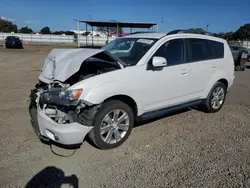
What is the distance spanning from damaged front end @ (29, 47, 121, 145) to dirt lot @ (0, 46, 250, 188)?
389 mm

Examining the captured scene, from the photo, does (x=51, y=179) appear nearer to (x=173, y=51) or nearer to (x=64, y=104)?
(x=64, y=104)

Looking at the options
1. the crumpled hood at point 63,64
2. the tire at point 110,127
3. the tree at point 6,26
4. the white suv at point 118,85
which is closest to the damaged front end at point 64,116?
the white suv at point 118,85

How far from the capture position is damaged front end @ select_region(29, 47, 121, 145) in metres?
3.40

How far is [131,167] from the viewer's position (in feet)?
11.1

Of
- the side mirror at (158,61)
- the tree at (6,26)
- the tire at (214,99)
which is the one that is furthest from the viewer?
the tree at (6,26)

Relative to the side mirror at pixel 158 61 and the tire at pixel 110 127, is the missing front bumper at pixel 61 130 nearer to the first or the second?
the tire at pixel 110 127

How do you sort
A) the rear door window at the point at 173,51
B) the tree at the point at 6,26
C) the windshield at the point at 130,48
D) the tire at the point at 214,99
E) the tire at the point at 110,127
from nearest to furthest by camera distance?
the tire at the point at 110,127 → the windshield at the point at 130,48 → the rear door window at the point at 173,51 → the tire at the point at 214,99 → the tree at the point at 6,26

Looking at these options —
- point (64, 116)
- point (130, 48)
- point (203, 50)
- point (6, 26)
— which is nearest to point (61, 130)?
point (64, 116)

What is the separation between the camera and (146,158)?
11.9 feet

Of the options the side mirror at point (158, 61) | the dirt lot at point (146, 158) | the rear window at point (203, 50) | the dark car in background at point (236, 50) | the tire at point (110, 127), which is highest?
the rear window at point (203, 50)

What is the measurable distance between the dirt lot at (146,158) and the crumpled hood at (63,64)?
1104 mm

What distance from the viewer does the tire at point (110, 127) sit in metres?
3.60

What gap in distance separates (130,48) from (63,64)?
152 cm

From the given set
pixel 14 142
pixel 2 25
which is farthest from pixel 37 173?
pixel 2 25
